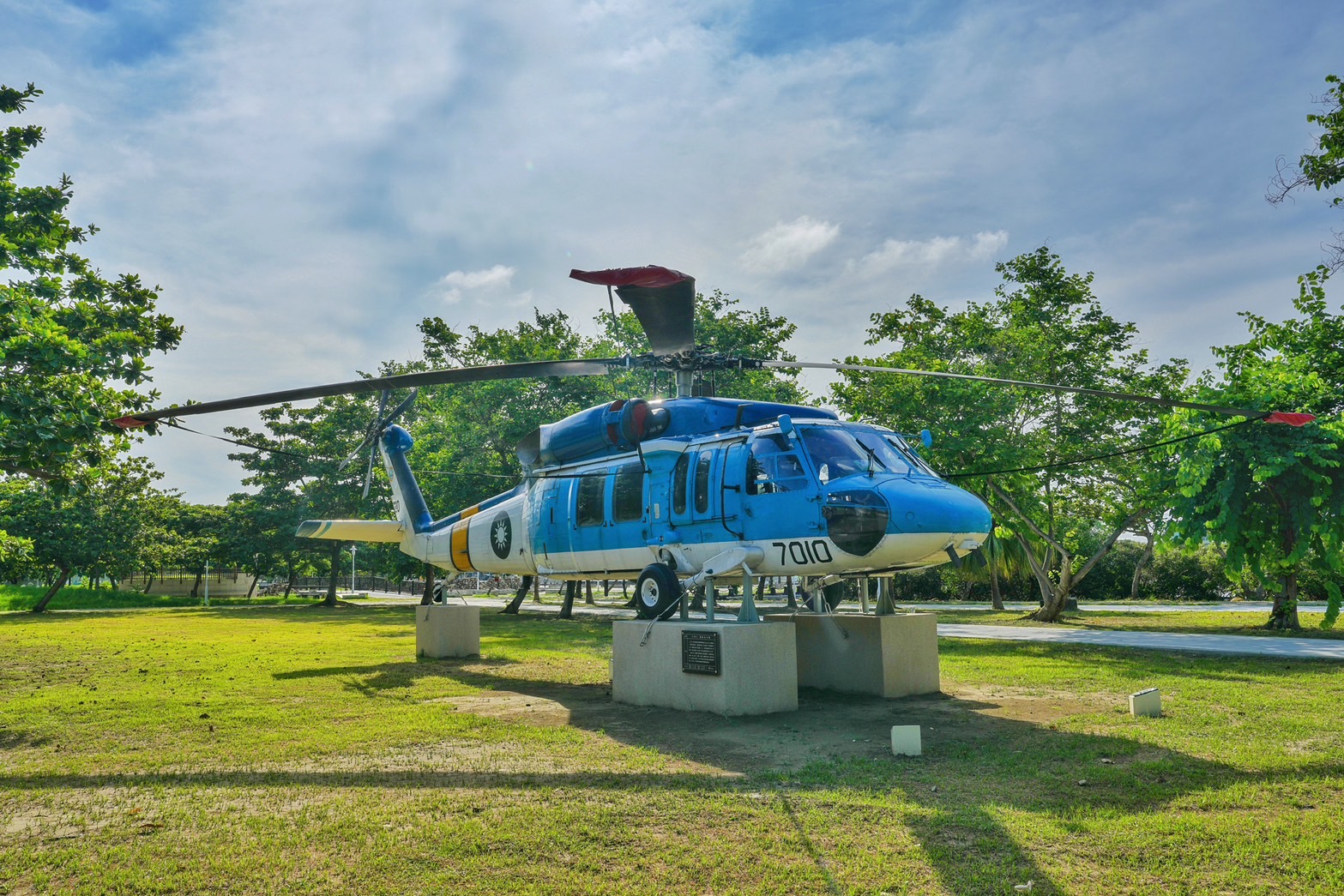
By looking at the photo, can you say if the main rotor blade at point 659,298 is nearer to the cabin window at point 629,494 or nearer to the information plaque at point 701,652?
the cabin window at point 629,494

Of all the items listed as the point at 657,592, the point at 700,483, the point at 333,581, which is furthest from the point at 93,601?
the point at 700,483

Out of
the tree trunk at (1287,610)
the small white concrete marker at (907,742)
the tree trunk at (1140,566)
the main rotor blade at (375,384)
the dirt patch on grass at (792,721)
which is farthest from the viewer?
the tree trunk at (1140,566)

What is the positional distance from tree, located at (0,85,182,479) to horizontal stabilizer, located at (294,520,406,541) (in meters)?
3.53

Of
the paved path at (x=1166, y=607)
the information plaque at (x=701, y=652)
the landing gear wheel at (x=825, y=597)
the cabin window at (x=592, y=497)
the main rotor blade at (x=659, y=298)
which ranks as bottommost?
the paved path at (x=1166, y=607)

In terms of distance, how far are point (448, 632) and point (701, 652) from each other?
793 centimetres

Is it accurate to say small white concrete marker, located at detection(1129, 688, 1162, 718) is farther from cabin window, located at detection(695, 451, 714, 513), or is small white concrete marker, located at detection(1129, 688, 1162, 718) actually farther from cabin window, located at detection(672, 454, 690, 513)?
cabin window, located at detection(672, 454, 690, 513)

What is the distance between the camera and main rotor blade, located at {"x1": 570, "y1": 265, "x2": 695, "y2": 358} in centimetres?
909

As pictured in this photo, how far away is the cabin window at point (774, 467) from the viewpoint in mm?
10148

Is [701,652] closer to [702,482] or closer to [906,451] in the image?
[702,482]

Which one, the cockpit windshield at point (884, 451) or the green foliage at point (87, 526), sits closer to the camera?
the cockpit windshield at point (884, 451)

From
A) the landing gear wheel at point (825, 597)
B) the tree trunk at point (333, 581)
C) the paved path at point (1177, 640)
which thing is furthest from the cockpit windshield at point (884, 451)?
the tree trunk at point (333, 581)

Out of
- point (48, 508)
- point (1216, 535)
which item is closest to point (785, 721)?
point (1216, 535)

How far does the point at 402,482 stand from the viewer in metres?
17.8

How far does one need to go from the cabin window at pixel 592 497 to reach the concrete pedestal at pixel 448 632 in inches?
178
